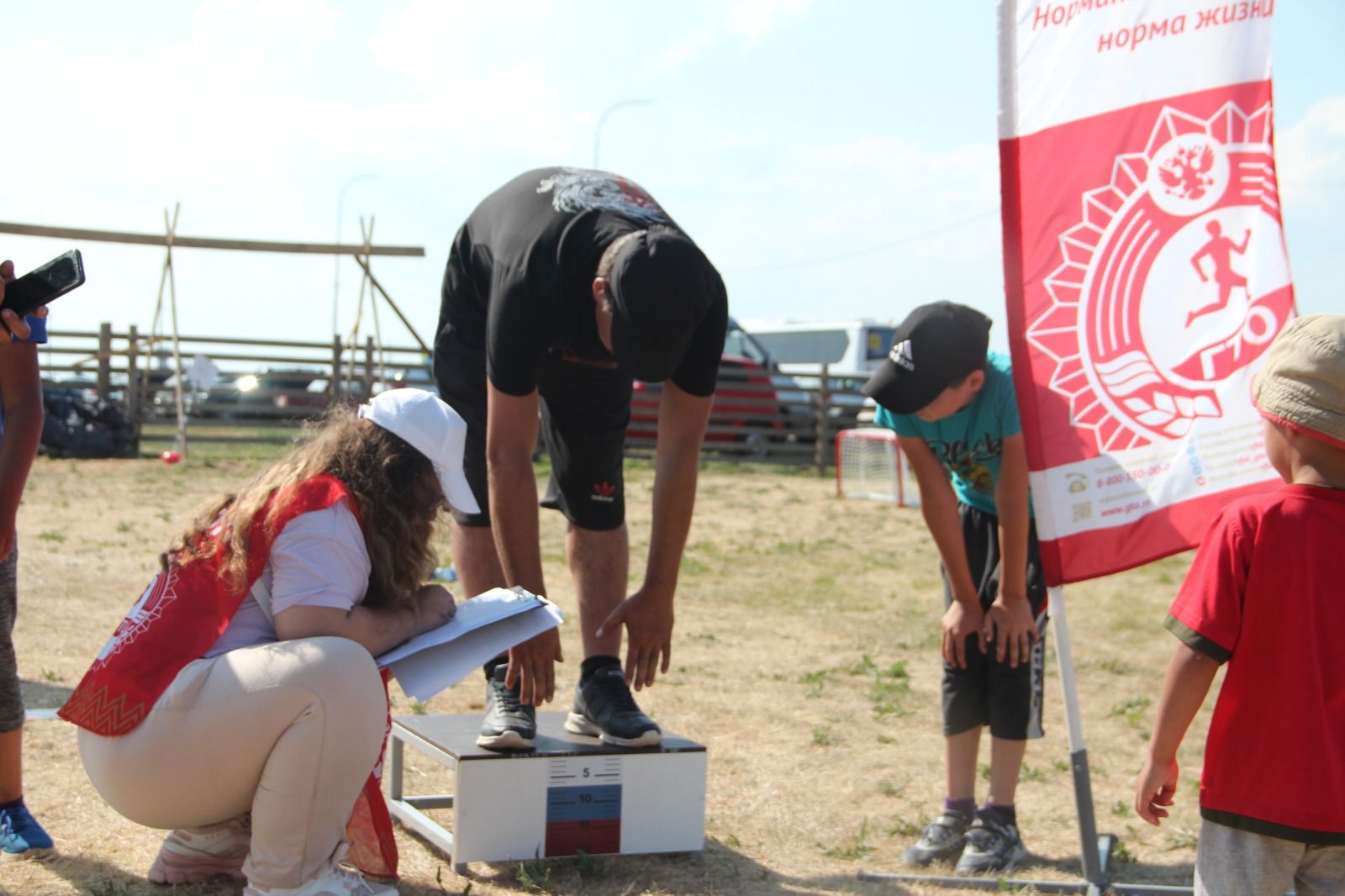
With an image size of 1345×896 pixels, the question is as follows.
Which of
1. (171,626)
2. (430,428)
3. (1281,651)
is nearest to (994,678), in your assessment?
(1281,651)

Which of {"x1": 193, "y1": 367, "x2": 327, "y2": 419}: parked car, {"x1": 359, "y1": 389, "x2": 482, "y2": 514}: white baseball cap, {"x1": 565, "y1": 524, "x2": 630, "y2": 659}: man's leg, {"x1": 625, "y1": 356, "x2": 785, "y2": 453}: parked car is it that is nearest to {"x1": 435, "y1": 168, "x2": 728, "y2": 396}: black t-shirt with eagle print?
{"x1": 359, "y1": 389, "x2": 482, "y2": 514}: white baseball cap

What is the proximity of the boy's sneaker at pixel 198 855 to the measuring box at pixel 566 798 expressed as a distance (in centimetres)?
50

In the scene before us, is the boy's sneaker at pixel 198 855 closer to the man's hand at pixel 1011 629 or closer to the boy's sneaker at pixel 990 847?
the boy's sneaker at pixel 990 847

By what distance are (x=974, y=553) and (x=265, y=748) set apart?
2027mm

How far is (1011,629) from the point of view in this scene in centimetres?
332

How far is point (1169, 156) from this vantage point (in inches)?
118

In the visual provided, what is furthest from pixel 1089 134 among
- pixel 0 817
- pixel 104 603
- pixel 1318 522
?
pixel 104 603

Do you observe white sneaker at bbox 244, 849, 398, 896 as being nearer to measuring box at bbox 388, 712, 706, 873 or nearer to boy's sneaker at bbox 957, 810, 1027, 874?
measuring box at bbox 388, 712, 706, 873

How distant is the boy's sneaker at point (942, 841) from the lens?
332cm

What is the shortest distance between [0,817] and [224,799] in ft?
2.84

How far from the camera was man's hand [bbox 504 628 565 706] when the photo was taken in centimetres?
289

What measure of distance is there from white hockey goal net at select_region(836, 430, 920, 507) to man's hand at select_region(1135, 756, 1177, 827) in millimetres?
10758

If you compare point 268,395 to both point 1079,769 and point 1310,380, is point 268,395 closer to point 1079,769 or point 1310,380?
point 1079,769

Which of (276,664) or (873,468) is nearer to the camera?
(276,664)
